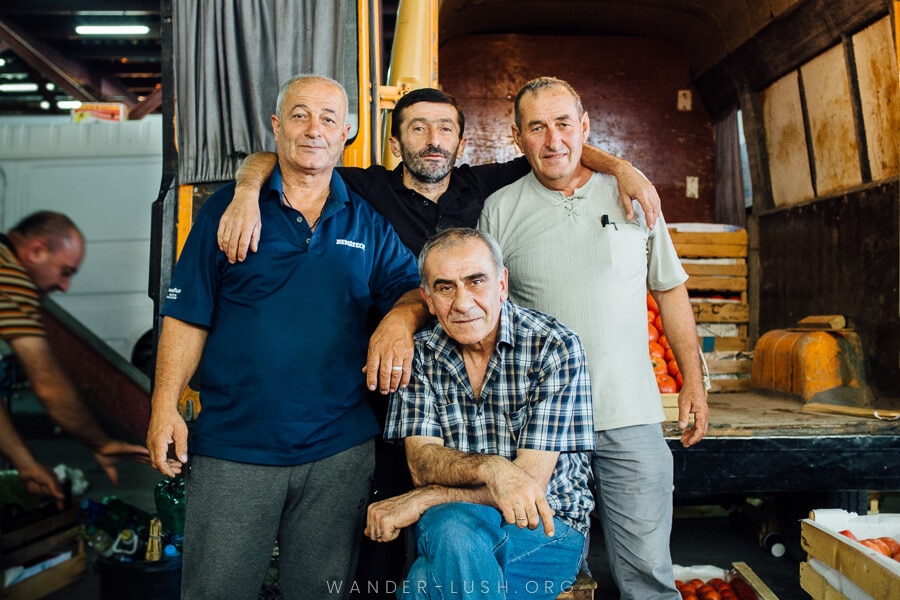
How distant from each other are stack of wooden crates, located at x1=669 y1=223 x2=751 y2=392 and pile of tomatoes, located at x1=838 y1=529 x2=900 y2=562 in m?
3.35

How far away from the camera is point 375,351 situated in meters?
2.16

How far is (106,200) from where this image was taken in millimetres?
6855

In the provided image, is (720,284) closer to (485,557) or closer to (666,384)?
(666,384)

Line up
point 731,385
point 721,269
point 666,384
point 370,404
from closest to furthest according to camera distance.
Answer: point 370,404, point 666,384, point 731,385, point 721,269

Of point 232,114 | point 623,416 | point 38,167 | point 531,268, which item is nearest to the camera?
point 623,416

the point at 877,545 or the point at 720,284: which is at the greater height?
the point at 720,284

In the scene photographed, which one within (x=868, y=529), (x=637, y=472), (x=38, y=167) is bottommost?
(x=868, y=529)

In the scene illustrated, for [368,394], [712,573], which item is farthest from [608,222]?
[712,573]

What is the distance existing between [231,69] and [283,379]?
201 cm

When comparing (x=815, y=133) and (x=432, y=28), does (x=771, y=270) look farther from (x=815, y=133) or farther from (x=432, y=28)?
(x=432, y=28)

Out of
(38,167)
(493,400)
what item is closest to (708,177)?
(493,400)

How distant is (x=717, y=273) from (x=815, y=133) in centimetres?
149

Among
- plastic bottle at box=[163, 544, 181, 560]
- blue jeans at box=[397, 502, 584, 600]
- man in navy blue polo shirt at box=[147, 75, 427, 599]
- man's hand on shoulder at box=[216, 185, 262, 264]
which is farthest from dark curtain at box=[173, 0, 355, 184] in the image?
blue jeans at box=[397, 502, 584, 600]

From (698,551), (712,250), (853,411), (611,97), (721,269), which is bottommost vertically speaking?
(698,551)
